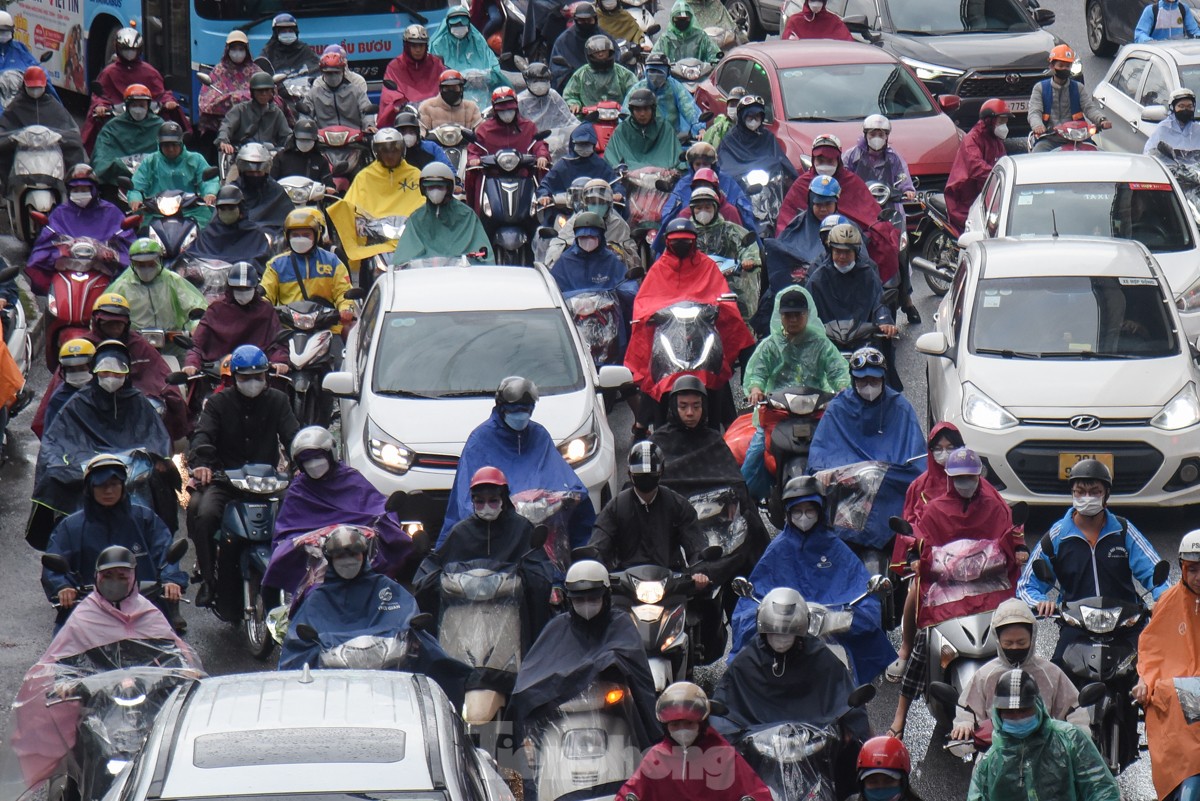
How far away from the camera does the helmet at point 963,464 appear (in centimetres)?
1261

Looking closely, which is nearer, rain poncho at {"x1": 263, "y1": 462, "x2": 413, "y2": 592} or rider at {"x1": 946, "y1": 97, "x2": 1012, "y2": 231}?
rain poncho at {"x1": 263, "y1": 462, "x2": 413, "y2": 592}

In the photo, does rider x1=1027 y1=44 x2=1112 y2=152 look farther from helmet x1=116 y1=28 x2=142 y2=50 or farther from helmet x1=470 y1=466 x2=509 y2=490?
helmet x1=470 y1=466 x2=509 y2=490

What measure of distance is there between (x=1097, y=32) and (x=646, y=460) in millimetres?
18448

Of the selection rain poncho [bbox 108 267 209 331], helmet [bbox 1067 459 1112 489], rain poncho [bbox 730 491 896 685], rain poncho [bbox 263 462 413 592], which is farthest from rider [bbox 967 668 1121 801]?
rain poncho [bbox 108 267 209 331]

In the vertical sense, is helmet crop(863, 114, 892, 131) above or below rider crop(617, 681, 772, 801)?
below

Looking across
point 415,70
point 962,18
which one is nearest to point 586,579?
point 415,70

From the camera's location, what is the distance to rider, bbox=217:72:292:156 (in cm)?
2116

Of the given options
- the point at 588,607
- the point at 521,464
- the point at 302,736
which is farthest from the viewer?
the point at 521,464

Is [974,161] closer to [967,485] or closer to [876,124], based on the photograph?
[876,124]

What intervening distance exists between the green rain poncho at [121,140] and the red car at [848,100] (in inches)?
225

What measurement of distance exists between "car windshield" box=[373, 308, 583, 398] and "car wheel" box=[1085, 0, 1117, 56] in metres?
15.7

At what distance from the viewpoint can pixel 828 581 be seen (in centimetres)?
1238

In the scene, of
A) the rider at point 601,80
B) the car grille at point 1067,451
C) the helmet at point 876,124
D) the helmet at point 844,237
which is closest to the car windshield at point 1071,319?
the car grille at point 1067,451

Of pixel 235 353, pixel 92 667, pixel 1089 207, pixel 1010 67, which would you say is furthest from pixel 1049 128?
pixel 92 667
